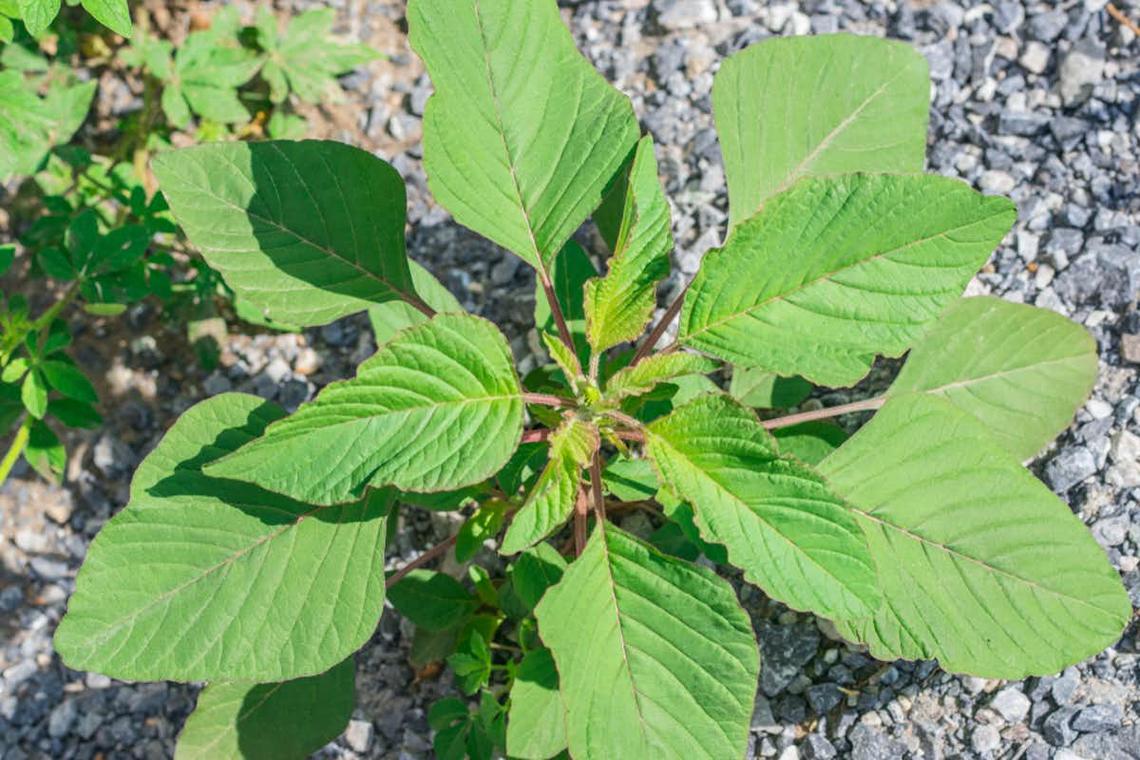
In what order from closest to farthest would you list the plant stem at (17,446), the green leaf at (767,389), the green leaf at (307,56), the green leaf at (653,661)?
the green leaf at (653,661), the green leaf at (767,389), the plant stem at (17,446), the green leaf at (307,56)

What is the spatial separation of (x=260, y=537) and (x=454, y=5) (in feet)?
3.28

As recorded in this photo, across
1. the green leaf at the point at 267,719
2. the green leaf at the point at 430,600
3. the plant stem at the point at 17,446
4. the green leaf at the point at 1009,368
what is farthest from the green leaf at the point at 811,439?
the plant stem at the point at 17,446

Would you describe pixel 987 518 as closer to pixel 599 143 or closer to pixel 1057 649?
pixel 1057 649

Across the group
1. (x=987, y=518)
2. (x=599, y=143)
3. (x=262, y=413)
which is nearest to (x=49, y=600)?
(x=262, y=413)

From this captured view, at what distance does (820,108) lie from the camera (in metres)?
2.24

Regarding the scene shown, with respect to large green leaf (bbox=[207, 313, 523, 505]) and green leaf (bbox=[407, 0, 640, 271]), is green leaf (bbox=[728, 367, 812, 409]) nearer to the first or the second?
green leaf (bbox=[407, 0, 640, 271])

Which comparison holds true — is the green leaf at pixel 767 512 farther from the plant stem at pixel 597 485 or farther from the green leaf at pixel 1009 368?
the green leaf at pixel 1009 368

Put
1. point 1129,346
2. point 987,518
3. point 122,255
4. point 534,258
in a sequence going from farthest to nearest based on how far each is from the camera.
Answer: point 122,255, point 1129,346, point 534,258, point 987,518

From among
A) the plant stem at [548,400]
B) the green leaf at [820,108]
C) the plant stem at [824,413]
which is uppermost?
the green leaf at [820,108]

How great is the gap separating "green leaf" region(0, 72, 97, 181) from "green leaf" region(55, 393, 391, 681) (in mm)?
950

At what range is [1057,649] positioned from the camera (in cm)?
192

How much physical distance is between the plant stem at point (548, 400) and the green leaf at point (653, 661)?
0.92 ft

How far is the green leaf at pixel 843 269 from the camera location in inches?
68.6

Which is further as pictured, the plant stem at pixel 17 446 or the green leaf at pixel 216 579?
the plant stem at pixel 17 446
